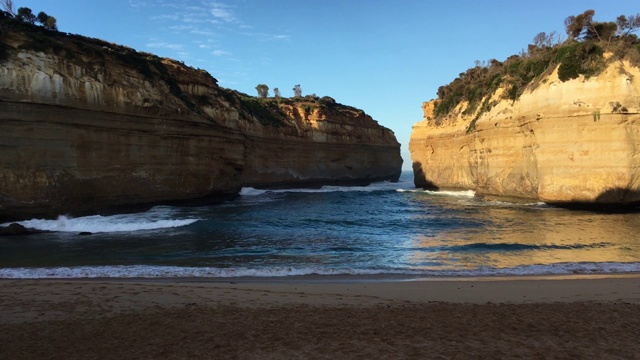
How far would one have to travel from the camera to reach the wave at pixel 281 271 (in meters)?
8.66

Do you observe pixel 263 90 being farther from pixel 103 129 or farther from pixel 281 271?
pixel 281 271

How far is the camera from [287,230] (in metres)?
15.9

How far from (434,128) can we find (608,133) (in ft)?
70.3

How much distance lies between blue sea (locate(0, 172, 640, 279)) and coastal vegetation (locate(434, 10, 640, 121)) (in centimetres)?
781

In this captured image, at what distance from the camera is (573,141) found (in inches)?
787

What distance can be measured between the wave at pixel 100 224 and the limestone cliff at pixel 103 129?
0.78 m

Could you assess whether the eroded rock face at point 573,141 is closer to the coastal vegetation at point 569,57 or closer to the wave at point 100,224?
the coastal vegetation at point 569,57

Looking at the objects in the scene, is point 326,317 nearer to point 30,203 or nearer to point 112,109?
point 30,203

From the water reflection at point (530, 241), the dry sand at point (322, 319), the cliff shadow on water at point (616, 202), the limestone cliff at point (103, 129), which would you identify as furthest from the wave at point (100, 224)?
the cliff shadow on water at point (616, 202)

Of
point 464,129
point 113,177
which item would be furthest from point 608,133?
point 113,177

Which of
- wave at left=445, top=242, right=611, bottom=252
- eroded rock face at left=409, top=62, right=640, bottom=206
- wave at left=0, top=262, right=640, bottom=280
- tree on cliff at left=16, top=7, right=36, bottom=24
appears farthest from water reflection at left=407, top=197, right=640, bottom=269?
tree on cliff at left=16, top=7, right=36, bottom=24

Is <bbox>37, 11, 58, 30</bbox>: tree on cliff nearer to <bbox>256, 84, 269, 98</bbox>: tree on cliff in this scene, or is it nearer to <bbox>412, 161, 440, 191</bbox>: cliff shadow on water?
<bbox>412, 161, 440, 191</bbox>: cliff shadow on water

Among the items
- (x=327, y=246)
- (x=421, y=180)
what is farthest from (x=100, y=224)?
(x=421, y=180)

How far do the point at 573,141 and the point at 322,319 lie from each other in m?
19.6
